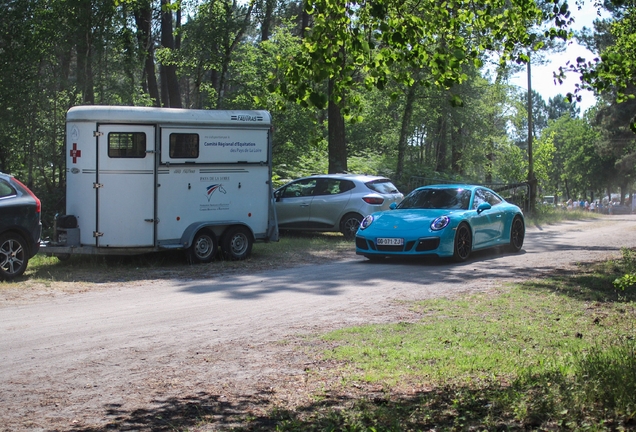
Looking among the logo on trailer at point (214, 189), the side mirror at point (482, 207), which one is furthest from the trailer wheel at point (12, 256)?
the side mirror at point (482, 207)

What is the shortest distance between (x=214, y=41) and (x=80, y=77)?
6.92m

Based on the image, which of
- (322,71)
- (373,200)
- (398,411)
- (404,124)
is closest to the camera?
(398,411)

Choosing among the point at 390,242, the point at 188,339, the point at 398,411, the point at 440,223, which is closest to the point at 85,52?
the point at 390,242

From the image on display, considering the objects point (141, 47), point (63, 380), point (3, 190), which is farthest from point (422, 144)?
point (63, 380)

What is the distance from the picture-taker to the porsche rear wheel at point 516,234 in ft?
51.9

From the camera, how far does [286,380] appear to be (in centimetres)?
577

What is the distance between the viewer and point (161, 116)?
13.5 meters

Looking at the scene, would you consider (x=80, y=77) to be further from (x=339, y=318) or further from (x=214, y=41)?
(x=339, y=318)

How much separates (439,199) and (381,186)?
15.2ft

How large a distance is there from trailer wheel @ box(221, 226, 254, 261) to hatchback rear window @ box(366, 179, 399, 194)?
5.20 meters

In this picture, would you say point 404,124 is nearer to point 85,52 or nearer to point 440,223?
point 85,52

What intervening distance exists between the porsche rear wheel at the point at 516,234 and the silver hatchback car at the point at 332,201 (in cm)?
371

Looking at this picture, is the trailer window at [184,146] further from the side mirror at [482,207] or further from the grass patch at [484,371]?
the grass patch at [484,371]

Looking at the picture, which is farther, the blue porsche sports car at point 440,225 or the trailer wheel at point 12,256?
the blue porsche sports car at point 440,225
